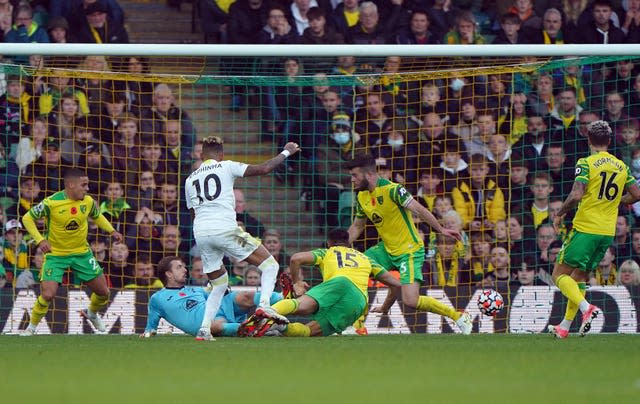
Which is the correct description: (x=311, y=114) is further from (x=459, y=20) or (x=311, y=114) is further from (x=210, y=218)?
(x=210, y=218)

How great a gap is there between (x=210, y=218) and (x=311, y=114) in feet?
19.0

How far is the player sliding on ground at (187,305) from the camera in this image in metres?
12.9

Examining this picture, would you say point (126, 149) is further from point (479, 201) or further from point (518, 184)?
point (518, 184)

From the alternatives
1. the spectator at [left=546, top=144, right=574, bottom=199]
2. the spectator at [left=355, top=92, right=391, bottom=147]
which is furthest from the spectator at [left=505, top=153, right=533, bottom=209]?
the spectator at [left=355, top=92, right=391, bottom=147]

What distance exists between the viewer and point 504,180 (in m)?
16.8

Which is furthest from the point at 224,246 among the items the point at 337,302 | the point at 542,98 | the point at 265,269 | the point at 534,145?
the point at 542,98

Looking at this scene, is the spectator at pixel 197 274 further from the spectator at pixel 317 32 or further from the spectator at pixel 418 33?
the spectator at pixel 418 33

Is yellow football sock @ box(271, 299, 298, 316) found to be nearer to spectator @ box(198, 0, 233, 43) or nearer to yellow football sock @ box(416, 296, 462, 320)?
yellow football sock @ box(416, 296, 462, 320)

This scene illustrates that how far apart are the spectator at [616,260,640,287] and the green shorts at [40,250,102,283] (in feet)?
20.9

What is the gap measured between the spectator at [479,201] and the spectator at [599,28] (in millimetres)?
2864

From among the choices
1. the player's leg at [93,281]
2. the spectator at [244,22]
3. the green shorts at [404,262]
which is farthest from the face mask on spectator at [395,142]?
the player's leg at [93,281]

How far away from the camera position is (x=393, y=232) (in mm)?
13781

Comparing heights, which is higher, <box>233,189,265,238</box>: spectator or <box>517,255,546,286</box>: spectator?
<box>233,189,265,238</box>: spectator

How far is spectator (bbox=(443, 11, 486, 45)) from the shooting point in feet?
59.5
